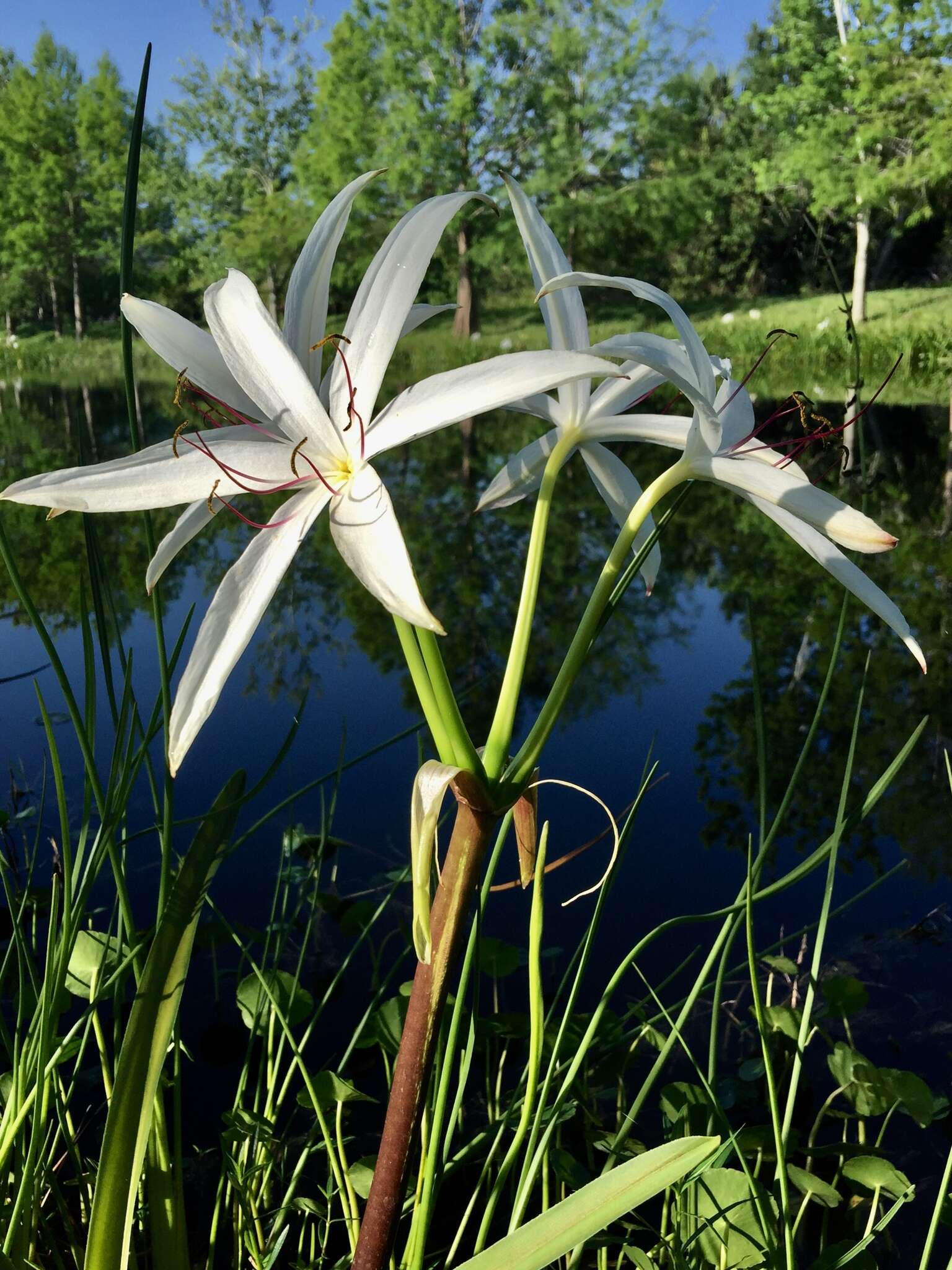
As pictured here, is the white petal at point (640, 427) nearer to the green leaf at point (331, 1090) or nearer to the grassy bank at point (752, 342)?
the green leaf at point (331, 1090)

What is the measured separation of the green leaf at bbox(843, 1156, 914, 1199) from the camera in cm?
81

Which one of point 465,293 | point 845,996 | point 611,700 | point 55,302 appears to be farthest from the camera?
point 55,302

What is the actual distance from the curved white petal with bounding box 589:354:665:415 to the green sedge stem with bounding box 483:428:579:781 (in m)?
0.05

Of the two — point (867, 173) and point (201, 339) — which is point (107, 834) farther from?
point (867, 173)

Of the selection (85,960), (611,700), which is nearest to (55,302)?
(611,700)

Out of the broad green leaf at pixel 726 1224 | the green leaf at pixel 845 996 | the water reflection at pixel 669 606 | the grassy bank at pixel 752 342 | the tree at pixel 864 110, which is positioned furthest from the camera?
the tree at pixel 864 110

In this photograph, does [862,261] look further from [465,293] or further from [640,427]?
[640,427]

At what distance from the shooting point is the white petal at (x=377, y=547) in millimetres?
400

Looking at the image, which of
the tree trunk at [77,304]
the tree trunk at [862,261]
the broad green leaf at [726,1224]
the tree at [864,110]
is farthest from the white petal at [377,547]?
the tree trunk at [77,304]

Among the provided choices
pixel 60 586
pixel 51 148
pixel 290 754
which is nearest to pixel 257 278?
pixel 51 148

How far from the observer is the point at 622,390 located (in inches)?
22.8

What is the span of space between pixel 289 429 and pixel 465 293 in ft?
50.0

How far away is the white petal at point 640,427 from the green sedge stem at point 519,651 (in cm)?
4

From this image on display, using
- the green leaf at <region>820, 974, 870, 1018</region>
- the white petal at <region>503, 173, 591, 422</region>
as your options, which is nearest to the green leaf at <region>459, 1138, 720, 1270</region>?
the white petal at <region>503, 173, 591, 422</region>
